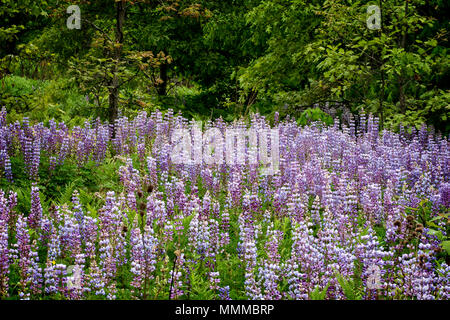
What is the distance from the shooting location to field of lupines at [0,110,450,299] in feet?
12.3

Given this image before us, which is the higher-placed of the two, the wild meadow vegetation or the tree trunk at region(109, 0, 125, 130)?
the tree trunk at region(109, 0, 125, 130)

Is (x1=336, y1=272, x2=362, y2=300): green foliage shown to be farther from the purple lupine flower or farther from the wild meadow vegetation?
the purple lupine flower

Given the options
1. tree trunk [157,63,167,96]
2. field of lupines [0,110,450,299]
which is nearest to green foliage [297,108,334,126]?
field of lupines [0,110,450,299]

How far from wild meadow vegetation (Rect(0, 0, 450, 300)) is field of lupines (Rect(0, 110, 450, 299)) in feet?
0.08

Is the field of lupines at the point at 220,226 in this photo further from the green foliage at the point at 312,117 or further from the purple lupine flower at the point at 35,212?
the green foliage at the point at 312,117

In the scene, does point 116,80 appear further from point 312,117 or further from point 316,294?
point 316,294

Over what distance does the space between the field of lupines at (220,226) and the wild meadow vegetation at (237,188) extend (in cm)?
2

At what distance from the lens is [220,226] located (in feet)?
16.4

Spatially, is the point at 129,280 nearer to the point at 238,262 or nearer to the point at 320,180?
the point at 238,262

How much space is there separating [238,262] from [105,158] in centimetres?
418

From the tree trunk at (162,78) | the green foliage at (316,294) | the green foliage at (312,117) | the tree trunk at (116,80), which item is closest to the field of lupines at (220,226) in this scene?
the green foliage at (316,294)

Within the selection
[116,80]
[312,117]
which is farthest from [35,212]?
[312,117]

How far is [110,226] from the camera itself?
4.24 metres

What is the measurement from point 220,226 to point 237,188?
0.62 meters
